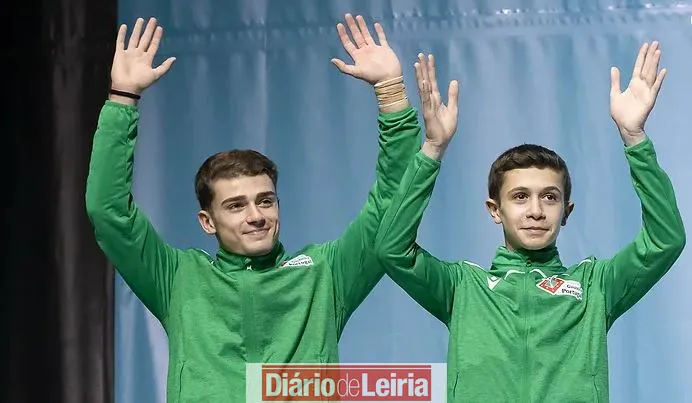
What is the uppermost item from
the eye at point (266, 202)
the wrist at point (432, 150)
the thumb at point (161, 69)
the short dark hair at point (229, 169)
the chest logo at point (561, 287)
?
the thumb at point (161, 69)

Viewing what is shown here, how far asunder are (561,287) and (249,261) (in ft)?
2.60

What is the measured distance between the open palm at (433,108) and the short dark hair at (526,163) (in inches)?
7.8

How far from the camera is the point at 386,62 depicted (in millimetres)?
3592

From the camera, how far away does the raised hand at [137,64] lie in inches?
139

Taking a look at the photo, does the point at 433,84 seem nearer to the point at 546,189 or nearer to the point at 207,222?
the point at 546,189

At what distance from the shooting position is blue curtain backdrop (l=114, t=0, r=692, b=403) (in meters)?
4.66

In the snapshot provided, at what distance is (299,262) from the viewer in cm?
362

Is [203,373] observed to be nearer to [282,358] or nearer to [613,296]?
[282,358]

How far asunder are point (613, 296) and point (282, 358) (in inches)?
33.0

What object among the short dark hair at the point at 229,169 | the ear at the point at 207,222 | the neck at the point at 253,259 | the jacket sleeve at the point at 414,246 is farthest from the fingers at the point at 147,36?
the jacket sleeve at the point at 414,246

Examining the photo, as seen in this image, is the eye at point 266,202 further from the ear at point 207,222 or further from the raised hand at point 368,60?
the raised hand at point 368,60

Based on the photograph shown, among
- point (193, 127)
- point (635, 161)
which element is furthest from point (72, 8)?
point (635, 161)

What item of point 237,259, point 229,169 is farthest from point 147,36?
point 237,259

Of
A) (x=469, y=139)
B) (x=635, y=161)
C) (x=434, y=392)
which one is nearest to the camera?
(x=635, y=161)
